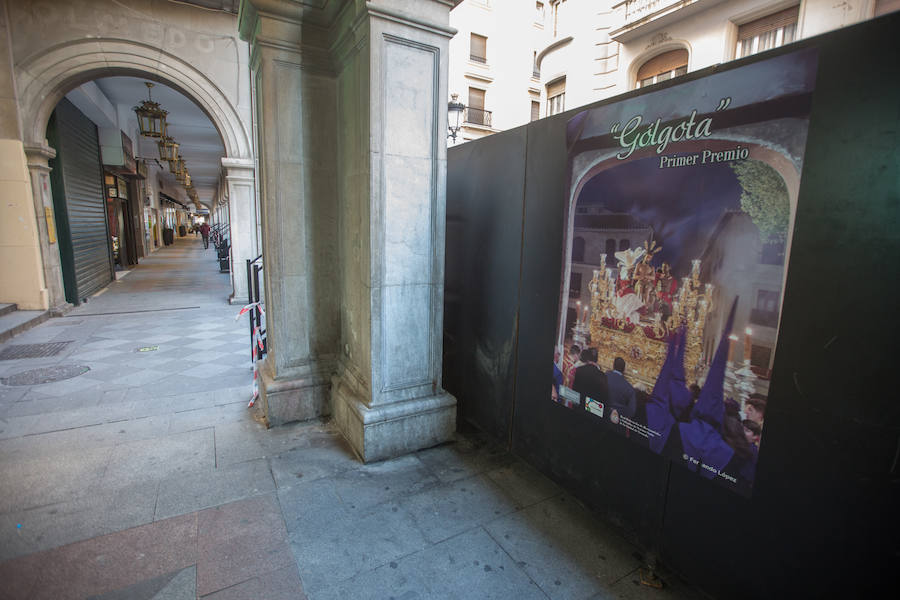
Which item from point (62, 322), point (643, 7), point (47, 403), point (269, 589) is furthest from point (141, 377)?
point (643, 7)

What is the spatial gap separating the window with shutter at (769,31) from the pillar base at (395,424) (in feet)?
47.0

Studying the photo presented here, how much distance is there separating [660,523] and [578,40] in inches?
814

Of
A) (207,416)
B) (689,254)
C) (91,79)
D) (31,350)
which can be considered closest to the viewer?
(689,254)

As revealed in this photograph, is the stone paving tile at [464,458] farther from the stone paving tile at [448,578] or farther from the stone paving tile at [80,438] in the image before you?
the stone paving tile at [80,438]

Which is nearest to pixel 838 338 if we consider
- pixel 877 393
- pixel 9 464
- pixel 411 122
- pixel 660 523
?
pixel 877 393

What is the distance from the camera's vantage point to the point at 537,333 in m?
3.51

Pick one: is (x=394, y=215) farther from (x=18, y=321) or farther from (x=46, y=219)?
(x=46, y=219)

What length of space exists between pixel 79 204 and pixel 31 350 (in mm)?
6284

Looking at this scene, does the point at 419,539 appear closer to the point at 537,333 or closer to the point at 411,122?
the point at 537,333

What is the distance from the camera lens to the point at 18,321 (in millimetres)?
7980

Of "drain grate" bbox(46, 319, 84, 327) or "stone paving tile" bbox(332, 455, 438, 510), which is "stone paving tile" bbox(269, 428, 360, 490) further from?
"drain grate" bbox(46, 319, 84, 327)

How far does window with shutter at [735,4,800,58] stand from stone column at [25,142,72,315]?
1786 centimetres

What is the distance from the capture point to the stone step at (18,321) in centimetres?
742

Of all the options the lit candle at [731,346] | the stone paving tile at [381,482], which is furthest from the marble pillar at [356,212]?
the lit candle at [731,346]
